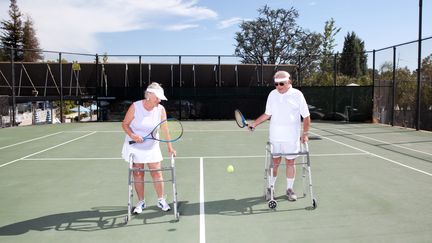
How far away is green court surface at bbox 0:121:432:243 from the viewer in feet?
15.9

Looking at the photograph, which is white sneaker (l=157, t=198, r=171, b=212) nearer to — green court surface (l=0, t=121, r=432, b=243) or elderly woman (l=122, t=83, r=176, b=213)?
green court surface (l=0, t=121, r=432, b=243)

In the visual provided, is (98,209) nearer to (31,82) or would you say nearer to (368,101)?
(368,101)

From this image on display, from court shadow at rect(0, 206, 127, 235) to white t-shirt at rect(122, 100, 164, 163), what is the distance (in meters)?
0.87

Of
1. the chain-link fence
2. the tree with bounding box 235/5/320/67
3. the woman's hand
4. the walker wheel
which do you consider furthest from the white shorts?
the tree with bounding box 235/5/320/67

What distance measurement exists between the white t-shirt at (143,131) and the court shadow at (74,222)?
87 cm

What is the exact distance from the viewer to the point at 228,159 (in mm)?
10117

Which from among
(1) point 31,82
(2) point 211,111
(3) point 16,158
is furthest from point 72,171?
(1) point 31,82

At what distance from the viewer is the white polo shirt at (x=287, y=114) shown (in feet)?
19.0

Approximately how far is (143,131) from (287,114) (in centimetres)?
208

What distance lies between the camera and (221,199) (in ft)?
20.9

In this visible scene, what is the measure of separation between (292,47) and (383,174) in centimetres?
5003

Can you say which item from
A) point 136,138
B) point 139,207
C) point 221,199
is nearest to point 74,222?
point 139,207

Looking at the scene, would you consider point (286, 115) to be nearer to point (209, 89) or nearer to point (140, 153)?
A: point (140, 153)

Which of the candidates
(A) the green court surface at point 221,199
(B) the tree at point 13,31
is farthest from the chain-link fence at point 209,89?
(B) the tree at point 13,31
